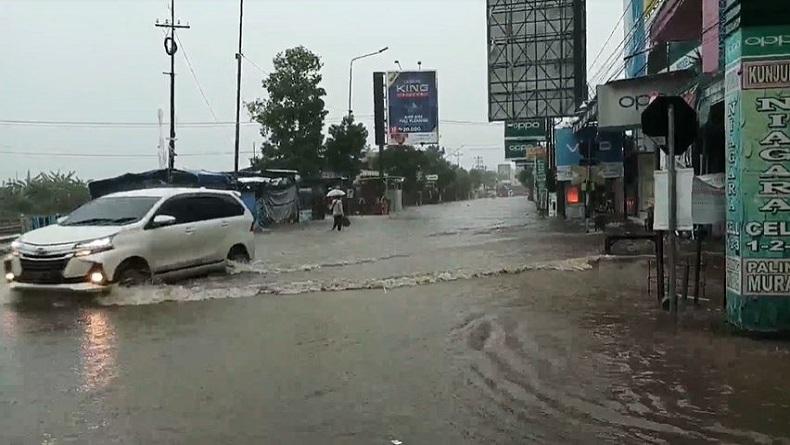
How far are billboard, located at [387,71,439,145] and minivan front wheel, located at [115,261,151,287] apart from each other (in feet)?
147

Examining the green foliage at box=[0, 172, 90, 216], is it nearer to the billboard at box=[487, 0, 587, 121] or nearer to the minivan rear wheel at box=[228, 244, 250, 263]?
the billboard at box=[487, 0, 587, 121]

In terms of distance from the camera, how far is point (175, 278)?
13.7 m

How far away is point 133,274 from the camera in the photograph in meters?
12.5

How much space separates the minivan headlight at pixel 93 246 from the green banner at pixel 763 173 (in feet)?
27.3

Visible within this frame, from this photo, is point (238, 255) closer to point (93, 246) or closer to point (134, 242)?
point (134, 242)

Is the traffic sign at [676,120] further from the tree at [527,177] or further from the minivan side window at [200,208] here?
the tree at [527,177]

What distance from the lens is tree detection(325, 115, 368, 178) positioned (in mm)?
52000

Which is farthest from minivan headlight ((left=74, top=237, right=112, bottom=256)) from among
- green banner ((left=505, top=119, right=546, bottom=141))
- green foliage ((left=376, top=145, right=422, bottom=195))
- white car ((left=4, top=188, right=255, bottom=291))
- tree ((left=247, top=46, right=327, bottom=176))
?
green foliage ((left=376, top=145, right=422, bottom=195))

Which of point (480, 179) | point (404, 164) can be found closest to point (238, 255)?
point (404, 164)

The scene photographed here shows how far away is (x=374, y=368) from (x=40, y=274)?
249 inches

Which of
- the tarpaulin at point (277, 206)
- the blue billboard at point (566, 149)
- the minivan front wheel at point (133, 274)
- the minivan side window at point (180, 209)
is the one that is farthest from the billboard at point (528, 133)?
the minivan front wheel at point (133, 274)

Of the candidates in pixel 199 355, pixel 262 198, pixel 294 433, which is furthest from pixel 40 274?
pixel 262 198

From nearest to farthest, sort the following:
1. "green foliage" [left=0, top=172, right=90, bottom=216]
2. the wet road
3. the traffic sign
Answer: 1. the wet road
2. the traffic sign
3. "green foliage" [left=0, top=172, right=90, bottom=216]

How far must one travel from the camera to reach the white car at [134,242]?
11703 mm
